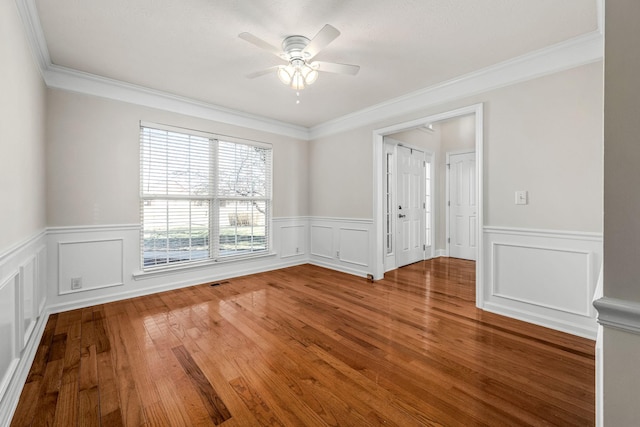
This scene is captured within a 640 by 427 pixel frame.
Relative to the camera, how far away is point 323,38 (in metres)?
2.03

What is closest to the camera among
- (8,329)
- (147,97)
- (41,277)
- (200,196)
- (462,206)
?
(8,329)

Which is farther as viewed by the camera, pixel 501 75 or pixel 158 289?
pixel 158 289

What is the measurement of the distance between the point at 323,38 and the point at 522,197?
92.7 inches

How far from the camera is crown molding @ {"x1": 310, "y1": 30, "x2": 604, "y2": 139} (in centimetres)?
238

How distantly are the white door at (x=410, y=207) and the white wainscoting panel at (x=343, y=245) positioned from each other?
0.78 meters

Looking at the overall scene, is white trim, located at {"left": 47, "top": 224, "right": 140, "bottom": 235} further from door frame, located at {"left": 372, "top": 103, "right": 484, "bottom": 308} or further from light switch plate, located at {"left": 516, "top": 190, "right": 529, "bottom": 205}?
light switch plate, located at {"left": 516, "top": 190, "right": 529, "bottom": 205}

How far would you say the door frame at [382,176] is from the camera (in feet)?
9.86

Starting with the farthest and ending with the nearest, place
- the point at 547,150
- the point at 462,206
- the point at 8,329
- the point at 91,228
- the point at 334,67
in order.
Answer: the point at 462,206 → the point at 91,228 → the point at 547,150 → the point at 334,67 → the point at 8,329

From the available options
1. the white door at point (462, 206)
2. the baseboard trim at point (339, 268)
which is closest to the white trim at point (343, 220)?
the baseboard trim at point (339, 268)

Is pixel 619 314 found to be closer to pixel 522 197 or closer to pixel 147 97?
pixel 522 197

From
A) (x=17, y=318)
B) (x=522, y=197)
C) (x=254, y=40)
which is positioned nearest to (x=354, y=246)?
(x=522, y=197)

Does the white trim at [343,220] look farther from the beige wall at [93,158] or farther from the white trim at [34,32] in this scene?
the white trim at [34,32]

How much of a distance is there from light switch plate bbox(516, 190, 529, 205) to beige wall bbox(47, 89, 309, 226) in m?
4.05

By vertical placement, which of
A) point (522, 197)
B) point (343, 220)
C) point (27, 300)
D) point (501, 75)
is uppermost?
point (501, 75)
